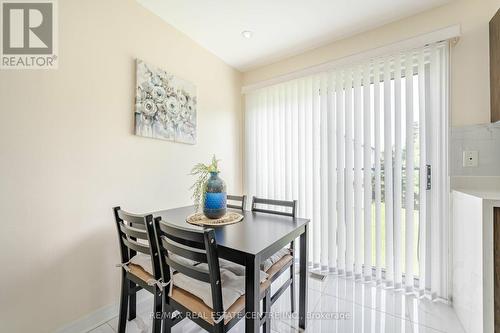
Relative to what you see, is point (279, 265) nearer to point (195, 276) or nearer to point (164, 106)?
point (195, 276)

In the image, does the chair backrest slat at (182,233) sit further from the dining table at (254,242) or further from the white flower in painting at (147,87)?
the white flower in painting at (147,87)

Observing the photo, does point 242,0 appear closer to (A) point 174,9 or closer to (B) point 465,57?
(A) point 174,9

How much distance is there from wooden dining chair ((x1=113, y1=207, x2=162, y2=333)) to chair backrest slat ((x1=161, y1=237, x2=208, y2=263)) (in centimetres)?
16

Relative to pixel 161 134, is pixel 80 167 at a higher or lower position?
lower

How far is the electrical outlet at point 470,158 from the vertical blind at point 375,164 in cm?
13

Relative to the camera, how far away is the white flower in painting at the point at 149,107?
1.87 m

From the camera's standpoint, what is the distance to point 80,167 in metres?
1.50

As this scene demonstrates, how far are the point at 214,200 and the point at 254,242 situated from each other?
56 cm

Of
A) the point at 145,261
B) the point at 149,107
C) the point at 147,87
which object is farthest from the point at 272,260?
the point at 147,87

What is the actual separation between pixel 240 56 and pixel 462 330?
325 cm

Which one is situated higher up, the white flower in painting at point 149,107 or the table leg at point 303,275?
the white flower in painting at point 149,107

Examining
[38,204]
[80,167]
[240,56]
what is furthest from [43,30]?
[240,56]

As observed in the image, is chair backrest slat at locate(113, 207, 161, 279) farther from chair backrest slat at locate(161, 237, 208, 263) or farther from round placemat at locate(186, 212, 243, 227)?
round placemat at locate(186, 212, 243, 227)

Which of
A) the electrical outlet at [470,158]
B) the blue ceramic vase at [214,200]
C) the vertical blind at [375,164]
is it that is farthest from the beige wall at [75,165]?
the electrical outlet at [470,158]
